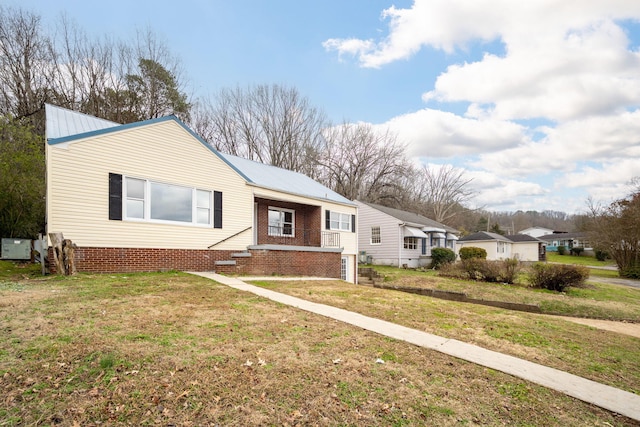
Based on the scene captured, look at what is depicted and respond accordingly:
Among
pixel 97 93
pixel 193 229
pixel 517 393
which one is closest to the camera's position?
pixel 517 393

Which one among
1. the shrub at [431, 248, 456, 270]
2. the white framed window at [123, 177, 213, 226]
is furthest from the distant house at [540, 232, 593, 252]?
the white framed window at [123, 177, 213, 226]

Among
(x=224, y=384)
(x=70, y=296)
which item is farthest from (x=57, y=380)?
(x=70, y=296)

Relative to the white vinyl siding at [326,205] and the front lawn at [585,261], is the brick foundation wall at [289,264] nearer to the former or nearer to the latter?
the white vinyl siding at [326,205]

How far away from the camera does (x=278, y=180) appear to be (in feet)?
54.4

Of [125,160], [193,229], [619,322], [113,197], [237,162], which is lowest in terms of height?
[619,322]

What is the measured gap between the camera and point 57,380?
10.2 ft

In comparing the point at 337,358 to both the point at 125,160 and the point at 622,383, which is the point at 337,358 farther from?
the point at 125,160

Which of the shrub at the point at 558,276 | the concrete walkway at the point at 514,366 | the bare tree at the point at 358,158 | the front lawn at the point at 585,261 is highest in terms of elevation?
the bare tree at the point at 358,158

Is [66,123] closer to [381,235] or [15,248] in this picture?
[15,248]

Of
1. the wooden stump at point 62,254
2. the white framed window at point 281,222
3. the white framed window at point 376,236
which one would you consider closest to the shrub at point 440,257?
the white framed window at point 376,236

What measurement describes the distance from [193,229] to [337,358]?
367 inches

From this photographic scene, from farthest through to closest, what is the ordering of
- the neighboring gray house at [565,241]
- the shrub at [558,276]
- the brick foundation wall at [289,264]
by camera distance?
the neighboring gray house at [565,241] → the shrub at [558,276] → the brick foundation wall at [289,264]

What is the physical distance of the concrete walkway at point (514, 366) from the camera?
11.4ft

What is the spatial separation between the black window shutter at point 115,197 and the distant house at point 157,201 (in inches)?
1.0
